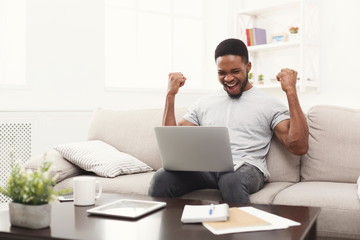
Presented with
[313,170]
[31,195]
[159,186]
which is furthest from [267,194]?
[31,195]

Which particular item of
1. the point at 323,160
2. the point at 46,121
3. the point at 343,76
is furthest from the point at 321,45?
the point at 46,121

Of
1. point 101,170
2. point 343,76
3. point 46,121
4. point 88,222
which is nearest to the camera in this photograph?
point 88,222

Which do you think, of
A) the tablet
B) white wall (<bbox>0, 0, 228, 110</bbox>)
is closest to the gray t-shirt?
the tablet

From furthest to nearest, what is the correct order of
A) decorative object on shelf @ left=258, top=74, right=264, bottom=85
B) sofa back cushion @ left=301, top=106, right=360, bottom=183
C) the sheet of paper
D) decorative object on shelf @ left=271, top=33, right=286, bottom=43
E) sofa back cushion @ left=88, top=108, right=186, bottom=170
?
decorative object on shelf @ left=258, top=74, right=264, bottom=85, decorative object on shelf @ left=271, top=33, right=286, bottom=43, sofa back cushion @ left=88, top=108, right=186, bottom=170, sofa back cushion @ left=301, top=106, right=360, bottom=183, the sheet of paper

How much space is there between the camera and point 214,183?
1.95m

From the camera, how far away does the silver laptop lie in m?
1.69

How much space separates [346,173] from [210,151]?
718 mm

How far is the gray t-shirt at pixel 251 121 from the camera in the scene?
2.02 m

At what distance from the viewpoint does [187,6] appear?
459 centimetres

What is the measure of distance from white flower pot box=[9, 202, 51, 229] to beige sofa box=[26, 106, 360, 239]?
655mm

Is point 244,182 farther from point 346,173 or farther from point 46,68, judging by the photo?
point 46,68

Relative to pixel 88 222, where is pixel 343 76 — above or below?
above

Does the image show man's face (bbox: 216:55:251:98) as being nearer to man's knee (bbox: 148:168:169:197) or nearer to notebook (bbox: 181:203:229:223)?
man's knee (bbox: 148:168:169:197)

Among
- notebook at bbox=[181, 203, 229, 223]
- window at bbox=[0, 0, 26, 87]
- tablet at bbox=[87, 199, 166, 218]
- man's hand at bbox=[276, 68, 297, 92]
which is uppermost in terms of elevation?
window at bbox=[0, 0, 26, 87]
